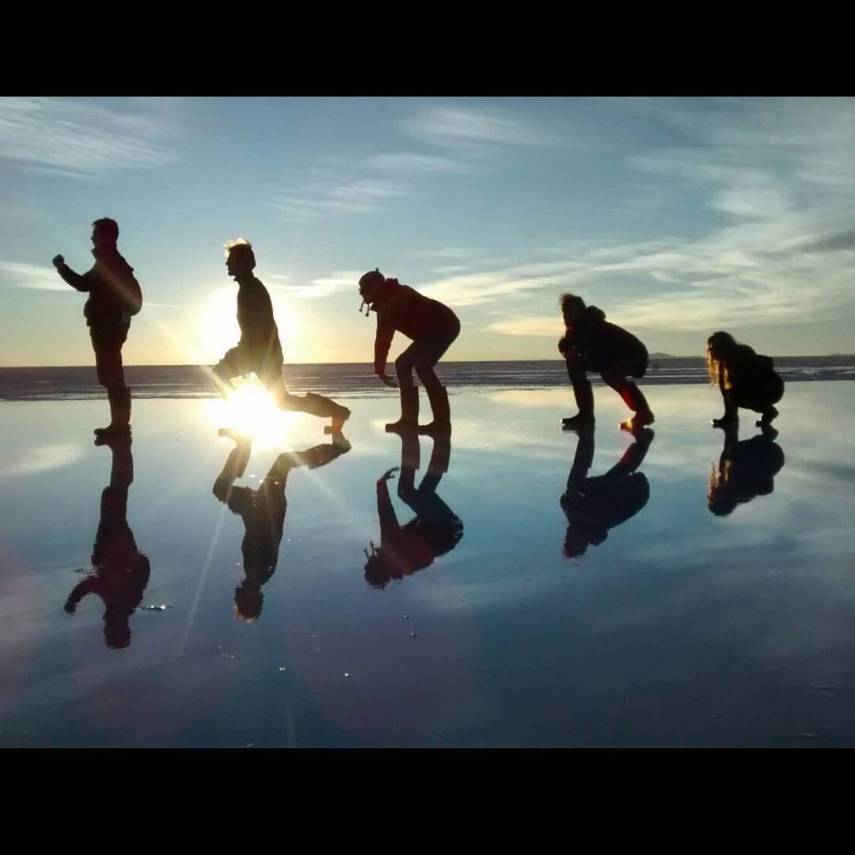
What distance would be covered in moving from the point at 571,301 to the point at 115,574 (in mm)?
8371

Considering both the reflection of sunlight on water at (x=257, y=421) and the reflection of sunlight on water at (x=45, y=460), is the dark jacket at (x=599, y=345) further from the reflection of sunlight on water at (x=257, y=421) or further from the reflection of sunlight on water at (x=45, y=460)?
the reflection of sunlight on water at (x=45, y=460)

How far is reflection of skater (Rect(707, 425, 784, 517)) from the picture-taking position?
5.87 meters

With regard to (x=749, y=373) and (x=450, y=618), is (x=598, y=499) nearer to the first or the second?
(x=450, y=618)

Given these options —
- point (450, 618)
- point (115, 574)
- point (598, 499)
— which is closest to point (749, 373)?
point (598, 499)

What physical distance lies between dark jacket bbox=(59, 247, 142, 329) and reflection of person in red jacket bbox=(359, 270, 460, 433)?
108 inches

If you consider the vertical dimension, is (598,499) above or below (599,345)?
below

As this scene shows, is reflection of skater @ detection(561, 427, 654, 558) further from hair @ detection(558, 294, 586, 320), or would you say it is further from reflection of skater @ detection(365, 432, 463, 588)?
hair @ detection(558, 294, 586, 320)

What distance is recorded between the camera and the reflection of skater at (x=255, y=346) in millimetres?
10844

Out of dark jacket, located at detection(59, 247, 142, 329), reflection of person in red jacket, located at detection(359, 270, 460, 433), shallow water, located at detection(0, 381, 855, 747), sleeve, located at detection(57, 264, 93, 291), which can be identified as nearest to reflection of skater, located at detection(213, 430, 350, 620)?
shallow water, located at detection(0, 381, 855, 747)

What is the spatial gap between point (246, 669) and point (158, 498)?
372cm

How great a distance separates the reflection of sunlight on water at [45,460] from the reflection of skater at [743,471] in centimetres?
559

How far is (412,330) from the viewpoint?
1094 cm
